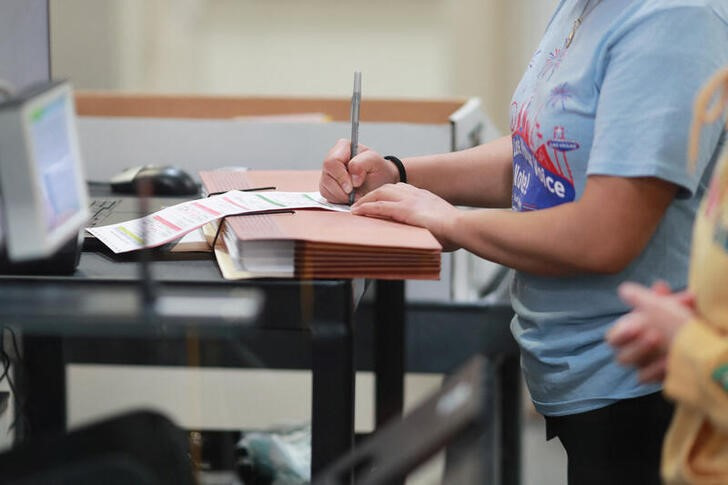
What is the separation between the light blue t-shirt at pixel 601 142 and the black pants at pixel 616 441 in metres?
0.01

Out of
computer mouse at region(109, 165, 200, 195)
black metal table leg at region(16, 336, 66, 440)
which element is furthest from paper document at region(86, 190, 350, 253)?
computer mouse at region(109, 165, 200, 195)

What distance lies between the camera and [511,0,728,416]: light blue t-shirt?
0.83 m

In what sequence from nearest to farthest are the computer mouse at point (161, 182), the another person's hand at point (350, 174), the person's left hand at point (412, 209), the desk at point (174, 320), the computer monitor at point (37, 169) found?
the computer monitor at point (37, 169)
the desk at point (174, 320)
the person's left hand at point (412, 209)
the another person's hand at point (350, 174)
the computer mouse at point (161, 182)

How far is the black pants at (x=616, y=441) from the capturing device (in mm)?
889

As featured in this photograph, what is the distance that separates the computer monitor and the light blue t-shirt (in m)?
0.43

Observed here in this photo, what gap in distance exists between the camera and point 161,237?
3.18 feet

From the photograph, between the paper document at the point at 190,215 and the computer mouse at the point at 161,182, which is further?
the computer mouse at the point at 161,182

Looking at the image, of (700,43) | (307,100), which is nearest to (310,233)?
(700,43)

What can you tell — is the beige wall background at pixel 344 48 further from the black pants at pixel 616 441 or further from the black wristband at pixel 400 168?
the black pants at pixel 616 441

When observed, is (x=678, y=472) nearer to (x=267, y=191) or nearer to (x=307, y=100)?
(x=267, y=191)

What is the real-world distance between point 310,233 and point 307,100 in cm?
93

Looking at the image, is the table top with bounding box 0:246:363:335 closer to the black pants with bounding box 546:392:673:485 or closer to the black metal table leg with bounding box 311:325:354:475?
the black metal table leg with bounding box 311:325:354:475

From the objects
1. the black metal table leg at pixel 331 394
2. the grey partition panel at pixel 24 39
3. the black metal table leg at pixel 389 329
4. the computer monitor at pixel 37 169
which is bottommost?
the black metal table leg at pixel 389 329

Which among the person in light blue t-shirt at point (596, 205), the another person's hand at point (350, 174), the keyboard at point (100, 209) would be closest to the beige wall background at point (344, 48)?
the keyboard at point (100, 209)
